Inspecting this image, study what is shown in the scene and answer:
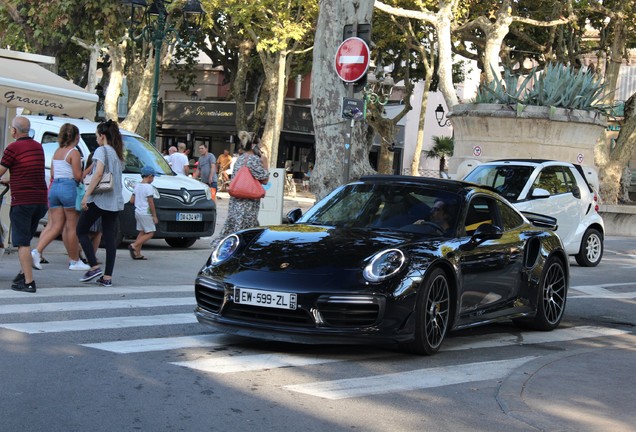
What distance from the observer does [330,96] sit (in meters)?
17.3

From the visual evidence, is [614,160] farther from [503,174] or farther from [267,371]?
[267,371]

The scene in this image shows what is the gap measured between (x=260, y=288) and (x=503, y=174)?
1081 centimetres

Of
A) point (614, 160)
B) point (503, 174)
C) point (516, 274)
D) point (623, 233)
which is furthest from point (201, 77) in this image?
point (516, 274)

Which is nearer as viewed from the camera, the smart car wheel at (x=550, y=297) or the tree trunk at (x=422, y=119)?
the smart car wheel at (x=550, y=297)

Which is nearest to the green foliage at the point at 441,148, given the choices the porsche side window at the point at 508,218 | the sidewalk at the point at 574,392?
the porsche side window at the point at 508,218

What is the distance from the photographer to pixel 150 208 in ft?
52.7

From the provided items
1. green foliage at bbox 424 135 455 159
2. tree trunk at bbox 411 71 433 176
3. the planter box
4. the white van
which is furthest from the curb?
green foliage at bbox 424 135 455 159

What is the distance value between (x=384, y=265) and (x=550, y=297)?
3.01m

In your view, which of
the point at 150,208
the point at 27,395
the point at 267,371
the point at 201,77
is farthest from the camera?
the point at 201,77

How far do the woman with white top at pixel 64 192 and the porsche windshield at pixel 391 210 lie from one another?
414cm

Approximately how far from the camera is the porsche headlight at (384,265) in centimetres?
788

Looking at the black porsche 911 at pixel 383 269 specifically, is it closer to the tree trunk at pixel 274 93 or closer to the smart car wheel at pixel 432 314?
the smart car wheel at pixel 432 314

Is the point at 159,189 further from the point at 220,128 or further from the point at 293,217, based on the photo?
the point at 220,128

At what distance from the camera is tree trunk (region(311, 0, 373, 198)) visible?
17.0 metres
